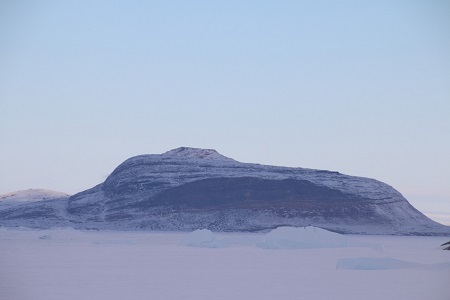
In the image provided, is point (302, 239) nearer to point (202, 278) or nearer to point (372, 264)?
point (372, 264)

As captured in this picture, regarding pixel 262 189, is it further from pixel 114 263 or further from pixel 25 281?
pixel 25 281

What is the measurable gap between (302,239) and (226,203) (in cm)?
8042

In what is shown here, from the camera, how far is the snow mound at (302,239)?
163ft

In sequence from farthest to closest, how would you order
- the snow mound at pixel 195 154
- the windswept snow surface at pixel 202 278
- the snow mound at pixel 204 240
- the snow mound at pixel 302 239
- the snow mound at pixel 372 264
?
the snow mound at pixel 195 154
the snow mound at pixel 204 240
the snow mound at pixel 302 239
the snow mound at pixel 372 264
the windswept snow surface at pixel 202 278

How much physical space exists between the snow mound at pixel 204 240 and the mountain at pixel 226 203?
62.5 metres

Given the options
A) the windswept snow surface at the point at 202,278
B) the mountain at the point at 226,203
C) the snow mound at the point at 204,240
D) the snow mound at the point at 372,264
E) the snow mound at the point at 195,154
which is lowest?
the windswept snow surface at the point at 202,278

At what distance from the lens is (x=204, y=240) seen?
173 ft

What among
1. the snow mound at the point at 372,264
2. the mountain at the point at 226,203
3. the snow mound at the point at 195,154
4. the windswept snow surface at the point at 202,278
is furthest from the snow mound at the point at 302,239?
the snow mound at the point at 195,154

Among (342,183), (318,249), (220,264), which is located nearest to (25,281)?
(220,264)

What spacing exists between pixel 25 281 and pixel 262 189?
357 ft

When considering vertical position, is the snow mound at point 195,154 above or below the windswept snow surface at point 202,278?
above

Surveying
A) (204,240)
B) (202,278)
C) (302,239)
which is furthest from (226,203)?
(202,278)

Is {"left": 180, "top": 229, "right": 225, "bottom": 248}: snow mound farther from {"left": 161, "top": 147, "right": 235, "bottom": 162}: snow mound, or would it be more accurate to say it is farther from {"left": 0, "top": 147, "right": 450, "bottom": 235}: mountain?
{"left": 161, "top": 147, "right": 235, "bottom": 162}: snow mound

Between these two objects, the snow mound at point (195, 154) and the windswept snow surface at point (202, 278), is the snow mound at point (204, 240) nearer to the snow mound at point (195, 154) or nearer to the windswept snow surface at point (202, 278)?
the windswept snow surface at point (202, 278)
